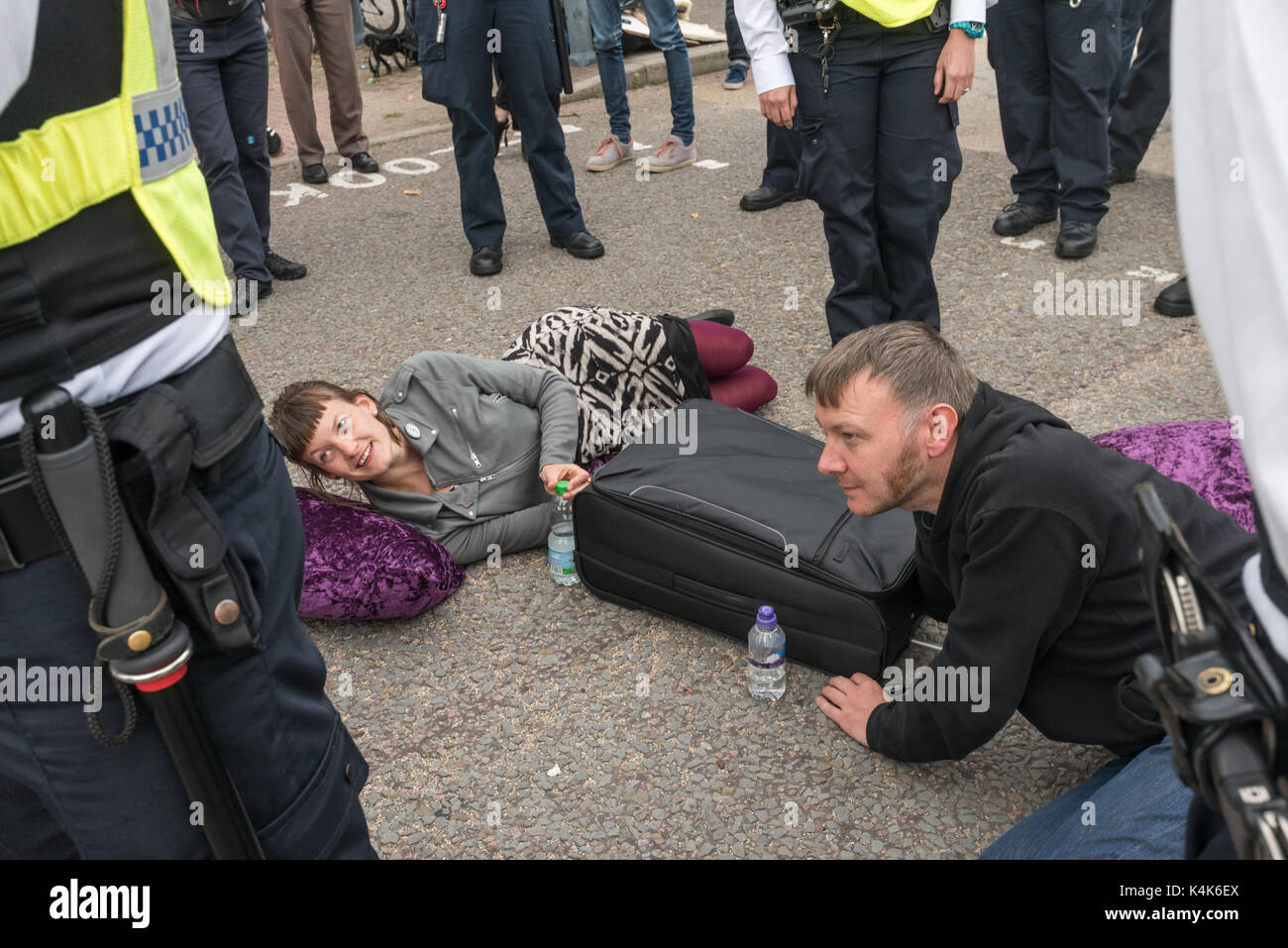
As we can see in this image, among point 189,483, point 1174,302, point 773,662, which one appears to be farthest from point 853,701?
point 1174,302

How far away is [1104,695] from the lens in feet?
7.10

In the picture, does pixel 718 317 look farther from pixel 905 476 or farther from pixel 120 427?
pixel 120 427

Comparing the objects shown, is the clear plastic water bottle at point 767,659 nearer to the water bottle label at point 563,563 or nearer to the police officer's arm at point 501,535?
the water bottle label at point 563,563

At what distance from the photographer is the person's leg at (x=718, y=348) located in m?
3.77

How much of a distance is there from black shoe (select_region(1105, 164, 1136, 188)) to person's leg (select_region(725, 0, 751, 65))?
254 cm

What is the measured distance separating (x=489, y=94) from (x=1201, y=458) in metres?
3.57

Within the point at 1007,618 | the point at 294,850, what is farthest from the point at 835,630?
the point at 294,850

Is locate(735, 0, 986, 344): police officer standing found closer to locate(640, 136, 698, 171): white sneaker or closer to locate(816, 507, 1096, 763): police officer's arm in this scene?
locate(816, 507, 1096, 763): police officer's arm

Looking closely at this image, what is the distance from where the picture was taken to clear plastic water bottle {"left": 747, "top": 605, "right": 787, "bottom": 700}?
2.70 meters

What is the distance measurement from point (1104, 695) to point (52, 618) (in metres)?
1.78

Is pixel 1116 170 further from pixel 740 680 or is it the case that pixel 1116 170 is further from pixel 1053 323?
pixel 740 680

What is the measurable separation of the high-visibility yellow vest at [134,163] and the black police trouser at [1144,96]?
16.6 feet

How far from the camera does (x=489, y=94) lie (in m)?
5.21

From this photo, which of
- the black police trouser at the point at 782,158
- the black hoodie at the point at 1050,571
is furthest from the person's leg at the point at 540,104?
the black hoodie at the point at 1050,571
